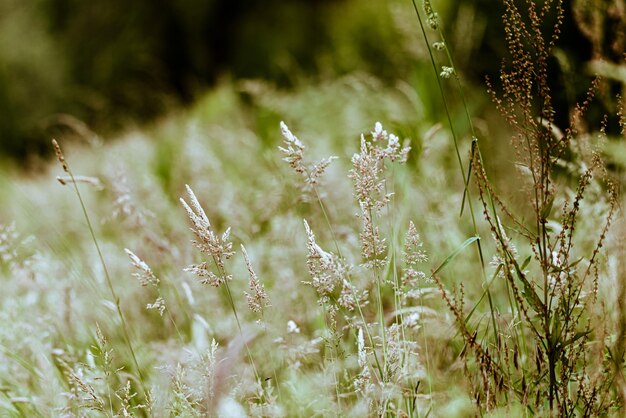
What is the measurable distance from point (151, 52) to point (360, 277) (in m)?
7.55

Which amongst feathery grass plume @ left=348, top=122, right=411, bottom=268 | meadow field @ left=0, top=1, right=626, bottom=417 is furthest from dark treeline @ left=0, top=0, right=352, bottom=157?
feathery grass plume @ left=348, top=122, right=411, bottom=268

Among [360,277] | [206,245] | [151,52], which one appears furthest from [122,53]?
[206,245]

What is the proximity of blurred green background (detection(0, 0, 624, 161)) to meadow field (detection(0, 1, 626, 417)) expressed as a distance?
2.48 metres

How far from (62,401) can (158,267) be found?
0.82m

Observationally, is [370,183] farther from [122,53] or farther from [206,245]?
[122,53]

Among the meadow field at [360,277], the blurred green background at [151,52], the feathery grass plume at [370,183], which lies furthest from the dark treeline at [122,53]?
the feathery grass plume at [370,183]

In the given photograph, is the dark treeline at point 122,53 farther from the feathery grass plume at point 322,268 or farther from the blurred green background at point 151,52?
the feathery grass plume at point 322,268

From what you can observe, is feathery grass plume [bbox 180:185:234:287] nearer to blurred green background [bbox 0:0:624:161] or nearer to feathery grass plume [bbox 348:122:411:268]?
feathery grass plume [bbox 348:122:411:268]

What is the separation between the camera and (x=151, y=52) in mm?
8805

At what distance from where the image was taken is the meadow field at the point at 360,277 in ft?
3.89

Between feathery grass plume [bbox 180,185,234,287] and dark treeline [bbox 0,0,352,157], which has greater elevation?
dark treeline [bbox 0,0,352,157]

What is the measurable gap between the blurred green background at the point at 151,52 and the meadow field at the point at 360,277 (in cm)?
248

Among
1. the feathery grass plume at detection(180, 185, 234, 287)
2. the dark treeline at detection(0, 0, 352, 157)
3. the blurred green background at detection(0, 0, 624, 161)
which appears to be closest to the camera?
the feathery grass plume at detection(180, 185, 234, 287)

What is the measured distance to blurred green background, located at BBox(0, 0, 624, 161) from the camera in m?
6.55
